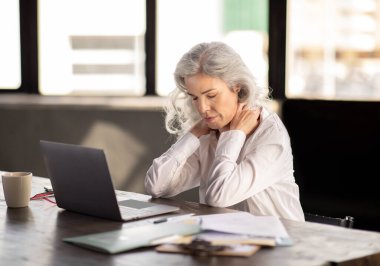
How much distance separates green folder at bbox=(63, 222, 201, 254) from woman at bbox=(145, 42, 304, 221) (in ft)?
1.76

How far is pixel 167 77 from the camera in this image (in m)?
5.23

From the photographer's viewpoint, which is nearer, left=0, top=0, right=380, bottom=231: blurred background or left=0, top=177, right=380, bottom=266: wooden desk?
Answer: left=0, top=177, right=380, bottom=266: wooden desk

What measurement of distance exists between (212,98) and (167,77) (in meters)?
2.44

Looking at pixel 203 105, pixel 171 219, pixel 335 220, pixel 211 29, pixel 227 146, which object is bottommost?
pixel 335 220

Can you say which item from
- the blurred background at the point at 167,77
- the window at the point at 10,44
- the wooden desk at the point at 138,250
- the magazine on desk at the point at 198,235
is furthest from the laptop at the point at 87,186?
the window at the point at 10,44

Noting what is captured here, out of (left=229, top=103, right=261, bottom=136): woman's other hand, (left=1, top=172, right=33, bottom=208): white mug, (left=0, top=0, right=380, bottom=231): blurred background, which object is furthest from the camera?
(left=0, top=0, right=380, bottom=231): blurred background

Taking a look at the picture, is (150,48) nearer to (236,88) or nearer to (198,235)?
(236,88)

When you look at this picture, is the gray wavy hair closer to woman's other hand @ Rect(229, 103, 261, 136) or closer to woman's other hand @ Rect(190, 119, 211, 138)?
woman's other hand @ Rect(229, 103, 261, 136)

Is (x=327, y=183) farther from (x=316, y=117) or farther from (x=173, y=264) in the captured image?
(x=173, y=264)

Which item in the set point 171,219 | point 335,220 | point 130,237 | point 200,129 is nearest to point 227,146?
point 200,129

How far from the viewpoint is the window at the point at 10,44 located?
5352 mm

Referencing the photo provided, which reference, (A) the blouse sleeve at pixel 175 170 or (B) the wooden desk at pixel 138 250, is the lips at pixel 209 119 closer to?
(A) the blouse sleeve at pixel 175 170

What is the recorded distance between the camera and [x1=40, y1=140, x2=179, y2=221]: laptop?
88.8 inches

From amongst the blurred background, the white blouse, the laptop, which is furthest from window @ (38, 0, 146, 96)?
the laptop
